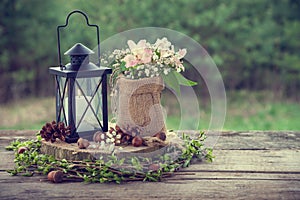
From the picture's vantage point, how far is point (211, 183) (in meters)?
1.73

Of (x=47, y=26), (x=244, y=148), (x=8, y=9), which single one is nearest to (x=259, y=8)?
(x=47, y=26)

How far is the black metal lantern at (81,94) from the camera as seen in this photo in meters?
1.91

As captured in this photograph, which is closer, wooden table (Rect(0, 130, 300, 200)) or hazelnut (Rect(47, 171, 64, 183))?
wooden table (Rect(0, 130, 300, 200))

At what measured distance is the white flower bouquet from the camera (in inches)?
76.4

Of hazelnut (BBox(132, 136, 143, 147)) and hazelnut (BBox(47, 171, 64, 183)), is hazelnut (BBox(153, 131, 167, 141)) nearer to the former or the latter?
hazelnut (BBox(132, 136, 143, 147))

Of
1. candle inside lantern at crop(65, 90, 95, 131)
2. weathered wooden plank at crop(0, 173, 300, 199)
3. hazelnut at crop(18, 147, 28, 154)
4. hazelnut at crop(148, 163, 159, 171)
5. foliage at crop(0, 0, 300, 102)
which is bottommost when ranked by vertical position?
weathered wooden plank at crop(0, 173, 300, 199)

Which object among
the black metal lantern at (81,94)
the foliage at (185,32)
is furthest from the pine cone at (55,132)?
the foliage at (185,32)

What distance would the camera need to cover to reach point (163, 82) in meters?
1.99

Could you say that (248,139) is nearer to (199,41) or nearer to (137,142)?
(137,142)

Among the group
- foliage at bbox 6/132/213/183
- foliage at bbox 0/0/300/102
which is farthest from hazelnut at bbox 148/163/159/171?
foliage at bbox 0/0/300/102

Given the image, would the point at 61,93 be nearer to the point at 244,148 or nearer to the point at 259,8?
the point at 244,148

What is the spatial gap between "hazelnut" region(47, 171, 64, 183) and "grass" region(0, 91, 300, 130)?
283 cm

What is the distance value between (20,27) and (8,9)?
0.71ft

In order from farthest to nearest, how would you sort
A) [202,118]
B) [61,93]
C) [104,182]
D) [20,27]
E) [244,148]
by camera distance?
[20,27] < [202,118] < [244,148] < [61,93] < [104,182]
